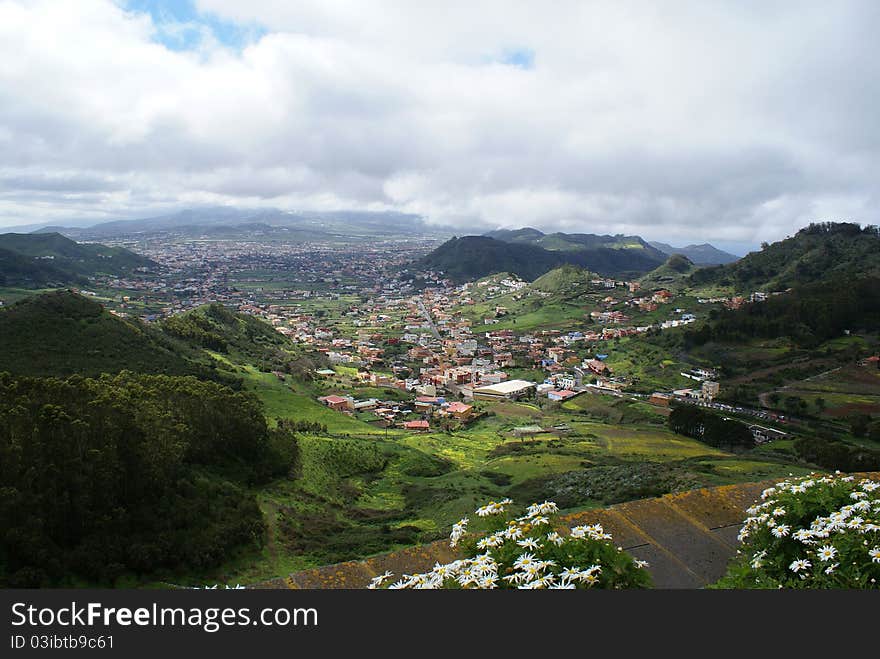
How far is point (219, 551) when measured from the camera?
14945 millimetres

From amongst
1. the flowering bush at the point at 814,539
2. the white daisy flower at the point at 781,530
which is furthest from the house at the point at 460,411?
the white daisy flower at the point at 781,530

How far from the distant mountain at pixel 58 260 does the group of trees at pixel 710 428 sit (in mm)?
121152

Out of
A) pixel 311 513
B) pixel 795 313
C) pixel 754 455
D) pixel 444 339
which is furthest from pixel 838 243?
pixel 311 513

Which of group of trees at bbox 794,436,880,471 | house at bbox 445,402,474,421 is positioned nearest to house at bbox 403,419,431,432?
house at bbox 445,402,474,421

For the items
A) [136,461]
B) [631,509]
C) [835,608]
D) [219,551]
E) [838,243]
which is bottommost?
[219,551]

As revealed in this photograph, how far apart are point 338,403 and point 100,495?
35175 mm

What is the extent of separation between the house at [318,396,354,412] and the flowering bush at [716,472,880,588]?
45588 mm

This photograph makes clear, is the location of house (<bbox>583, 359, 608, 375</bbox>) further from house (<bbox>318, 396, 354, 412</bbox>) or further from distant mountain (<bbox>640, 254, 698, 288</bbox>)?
distant mountain (<bbox>640, 254, 698, 288</bbox>)

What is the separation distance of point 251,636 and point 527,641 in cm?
142

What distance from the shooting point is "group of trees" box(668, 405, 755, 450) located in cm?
3925

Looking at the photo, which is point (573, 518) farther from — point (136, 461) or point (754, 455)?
point (754, 455)

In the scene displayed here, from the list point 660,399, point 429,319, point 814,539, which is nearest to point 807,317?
point 660,399

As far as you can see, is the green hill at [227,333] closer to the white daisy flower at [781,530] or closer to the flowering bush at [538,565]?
the flowering bush at [538,565]

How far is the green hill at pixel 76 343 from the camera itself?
31578 mm
